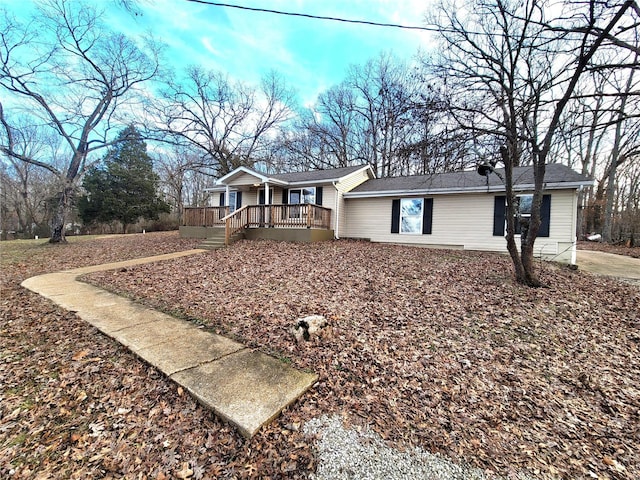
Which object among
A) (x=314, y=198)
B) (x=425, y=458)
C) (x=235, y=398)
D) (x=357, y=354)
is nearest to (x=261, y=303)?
(x=357, y=354)

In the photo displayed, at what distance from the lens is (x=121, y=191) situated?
24.6m

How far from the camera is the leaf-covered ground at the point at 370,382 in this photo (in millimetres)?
2037

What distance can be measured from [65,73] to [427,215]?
18.0 metres

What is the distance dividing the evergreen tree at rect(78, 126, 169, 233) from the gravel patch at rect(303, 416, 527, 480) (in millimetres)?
27574

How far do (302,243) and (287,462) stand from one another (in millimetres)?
9552

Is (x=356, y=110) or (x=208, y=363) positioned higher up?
(x=356, y=110)

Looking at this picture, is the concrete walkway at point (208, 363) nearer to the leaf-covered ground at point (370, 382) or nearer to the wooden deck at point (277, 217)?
the leaf-covered ground at point (370, 382)

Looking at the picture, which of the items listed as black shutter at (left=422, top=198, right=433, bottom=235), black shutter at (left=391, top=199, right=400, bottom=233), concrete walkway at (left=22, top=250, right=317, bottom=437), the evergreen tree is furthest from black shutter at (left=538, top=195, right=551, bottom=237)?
the evergreen tree

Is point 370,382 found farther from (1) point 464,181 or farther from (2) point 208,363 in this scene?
(1) point 464,181

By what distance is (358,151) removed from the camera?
23219 millimetres

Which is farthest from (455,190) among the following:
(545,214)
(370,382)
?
(370,382)

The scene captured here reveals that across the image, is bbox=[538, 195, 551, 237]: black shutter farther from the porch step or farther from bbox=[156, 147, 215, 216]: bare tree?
bbox=[156, 147, 215, 216]: bare tree

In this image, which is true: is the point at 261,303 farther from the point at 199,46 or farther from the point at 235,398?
the point at 199,46

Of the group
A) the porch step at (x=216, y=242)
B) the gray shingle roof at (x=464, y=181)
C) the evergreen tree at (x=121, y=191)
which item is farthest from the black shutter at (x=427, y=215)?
the evergreen tree at (x=121, y=191)
